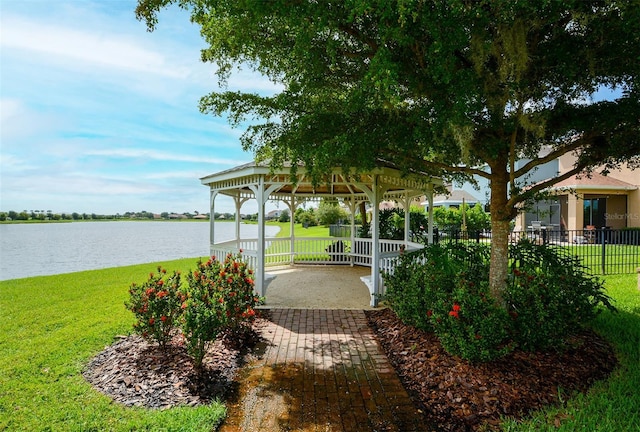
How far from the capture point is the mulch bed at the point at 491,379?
3.48m

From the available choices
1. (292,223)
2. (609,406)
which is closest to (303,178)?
(292,223)

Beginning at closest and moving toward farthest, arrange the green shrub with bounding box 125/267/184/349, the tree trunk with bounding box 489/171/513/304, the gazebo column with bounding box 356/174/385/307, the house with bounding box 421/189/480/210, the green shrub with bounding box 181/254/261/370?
the green shrub with bounding box 181/254/261/370
the green shrub with bounding box 125/267/184/349
the tree trunk with bounding box 489/171/513/304
the gazebo column with bounding box 356/174/385/307
the house with bounding box 421/189/480/210

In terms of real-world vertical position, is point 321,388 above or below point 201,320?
below

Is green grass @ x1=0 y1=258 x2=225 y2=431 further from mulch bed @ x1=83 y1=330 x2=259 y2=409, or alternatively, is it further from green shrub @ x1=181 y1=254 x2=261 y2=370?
green shrub @ x1=181 y1=254 x2=261 y2=370

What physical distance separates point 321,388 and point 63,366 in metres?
3.63

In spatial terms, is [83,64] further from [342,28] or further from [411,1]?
[411,1]

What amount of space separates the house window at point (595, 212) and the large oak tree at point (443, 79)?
752 inches

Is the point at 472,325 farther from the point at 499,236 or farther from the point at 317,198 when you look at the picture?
the point at 317,198

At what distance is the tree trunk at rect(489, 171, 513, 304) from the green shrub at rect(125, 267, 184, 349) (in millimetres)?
4513

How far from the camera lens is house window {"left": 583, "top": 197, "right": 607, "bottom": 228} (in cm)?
2003

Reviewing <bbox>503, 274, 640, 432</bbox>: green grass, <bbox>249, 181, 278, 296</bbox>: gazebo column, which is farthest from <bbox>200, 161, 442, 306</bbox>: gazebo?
<bbox>503, 274, 640, 432</bbox>: green grass

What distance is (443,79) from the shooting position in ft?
11.8

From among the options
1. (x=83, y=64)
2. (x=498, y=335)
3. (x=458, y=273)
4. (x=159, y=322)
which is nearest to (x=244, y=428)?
(x=159, y=322)

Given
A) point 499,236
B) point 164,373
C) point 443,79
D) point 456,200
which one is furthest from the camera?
point 456,200
